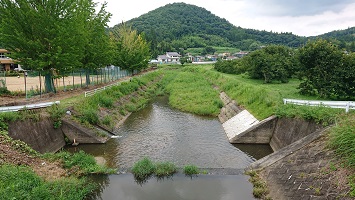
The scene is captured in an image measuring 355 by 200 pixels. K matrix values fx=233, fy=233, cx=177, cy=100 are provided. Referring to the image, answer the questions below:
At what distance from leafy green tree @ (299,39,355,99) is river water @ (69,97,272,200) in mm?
9443

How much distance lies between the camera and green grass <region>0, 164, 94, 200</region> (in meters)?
8.74

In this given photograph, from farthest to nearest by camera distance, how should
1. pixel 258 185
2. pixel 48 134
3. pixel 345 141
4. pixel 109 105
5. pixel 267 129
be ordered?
pixel 109 105 → pixel 267 129 → pixel 48 134 → pixel 258 185 → pixel 345 141

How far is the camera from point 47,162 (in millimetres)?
12859

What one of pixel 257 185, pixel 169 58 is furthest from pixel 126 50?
pixel 169 58

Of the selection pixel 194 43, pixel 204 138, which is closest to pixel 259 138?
pixel 204 138

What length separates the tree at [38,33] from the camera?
2033 cm

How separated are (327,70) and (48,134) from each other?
24.4 metres

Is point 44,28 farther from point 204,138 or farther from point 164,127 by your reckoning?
point 204,138

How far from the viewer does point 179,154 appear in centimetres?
1645

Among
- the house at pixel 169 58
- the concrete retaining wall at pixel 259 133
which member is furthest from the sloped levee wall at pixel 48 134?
the house at pixel 169 58

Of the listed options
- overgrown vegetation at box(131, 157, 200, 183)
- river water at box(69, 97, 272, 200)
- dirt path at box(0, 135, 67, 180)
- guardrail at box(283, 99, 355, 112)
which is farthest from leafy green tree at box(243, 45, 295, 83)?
dirt path at box(0, 135, 67, 180)

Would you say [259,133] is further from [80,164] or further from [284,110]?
[80,164]

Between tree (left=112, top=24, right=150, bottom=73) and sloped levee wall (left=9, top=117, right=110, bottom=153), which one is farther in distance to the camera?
tree (left=112, top=24, right=150, bottom=73)

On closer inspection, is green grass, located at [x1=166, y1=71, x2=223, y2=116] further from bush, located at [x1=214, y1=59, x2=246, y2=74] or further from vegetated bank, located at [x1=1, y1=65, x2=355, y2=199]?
bush, located at [x1=214, y1=59, x2=246, y2=74]
